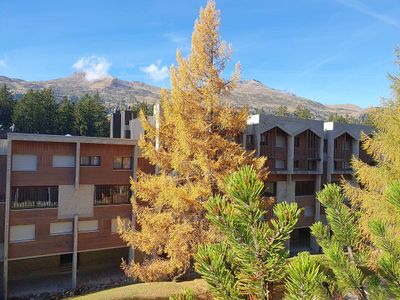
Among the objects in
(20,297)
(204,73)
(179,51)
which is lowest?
(20,297)

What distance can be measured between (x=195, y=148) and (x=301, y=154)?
18403mm

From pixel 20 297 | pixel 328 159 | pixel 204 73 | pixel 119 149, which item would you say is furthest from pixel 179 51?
pixel 328 159

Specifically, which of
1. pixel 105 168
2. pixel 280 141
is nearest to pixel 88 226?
pixel 105 168

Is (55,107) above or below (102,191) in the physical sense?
above

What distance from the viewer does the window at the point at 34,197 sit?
22.2 m

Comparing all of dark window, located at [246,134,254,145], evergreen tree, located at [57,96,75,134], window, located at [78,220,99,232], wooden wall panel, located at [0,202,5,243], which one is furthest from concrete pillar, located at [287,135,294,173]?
evergreen tree, located at [57,96,75,134]

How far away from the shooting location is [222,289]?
3219 mm

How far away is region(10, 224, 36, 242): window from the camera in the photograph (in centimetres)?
2194

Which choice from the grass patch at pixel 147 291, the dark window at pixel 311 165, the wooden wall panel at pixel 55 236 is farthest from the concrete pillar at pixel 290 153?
the grass patch at pixel 147 291

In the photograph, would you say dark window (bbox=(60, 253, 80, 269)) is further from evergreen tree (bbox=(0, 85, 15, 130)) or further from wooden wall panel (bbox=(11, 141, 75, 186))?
evergreen tree (bbox=(0, 85, 15, 130))

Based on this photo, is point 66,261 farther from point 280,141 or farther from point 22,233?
point 280,141

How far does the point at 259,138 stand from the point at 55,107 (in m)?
41.7

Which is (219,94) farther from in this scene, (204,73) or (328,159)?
(328,159)

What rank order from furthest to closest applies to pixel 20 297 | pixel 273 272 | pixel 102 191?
pixel 102 191 < pixel 20 297 < pixel 273 272
